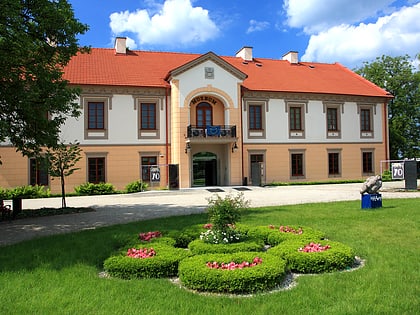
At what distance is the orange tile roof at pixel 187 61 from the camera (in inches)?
1022

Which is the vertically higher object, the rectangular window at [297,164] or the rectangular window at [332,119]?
the rectangular window at [332,119]

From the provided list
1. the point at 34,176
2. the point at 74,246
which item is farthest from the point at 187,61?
the point at 74,246

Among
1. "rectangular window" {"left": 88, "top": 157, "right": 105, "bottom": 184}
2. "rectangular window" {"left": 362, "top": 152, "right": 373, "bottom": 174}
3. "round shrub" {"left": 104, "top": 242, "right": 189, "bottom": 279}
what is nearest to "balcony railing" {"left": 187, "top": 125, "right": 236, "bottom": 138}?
"rectangular window" {"left": 88, "top": 157, "right": 105, "bottom": 184}

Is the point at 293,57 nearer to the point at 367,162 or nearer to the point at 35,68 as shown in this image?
the point at 367,162

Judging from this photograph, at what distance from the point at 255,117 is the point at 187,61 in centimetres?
798

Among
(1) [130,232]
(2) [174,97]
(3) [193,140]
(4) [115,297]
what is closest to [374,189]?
(1) [130,232]

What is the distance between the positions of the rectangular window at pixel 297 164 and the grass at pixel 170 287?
67.9 feet

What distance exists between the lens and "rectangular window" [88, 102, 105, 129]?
25.1 meters

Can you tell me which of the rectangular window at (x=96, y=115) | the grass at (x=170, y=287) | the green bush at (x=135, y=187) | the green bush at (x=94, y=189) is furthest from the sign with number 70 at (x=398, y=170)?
Answer: the rectangular window at (x=96, y=115)

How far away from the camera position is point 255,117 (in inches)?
1106

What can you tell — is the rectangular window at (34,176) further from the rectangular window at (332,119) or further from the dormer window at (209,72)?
the rectangular window at (332,119)

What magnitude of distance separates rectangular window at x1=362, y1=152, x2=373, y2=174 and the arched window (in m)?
13.9

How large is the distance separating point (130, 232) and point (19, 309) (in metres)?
4.73

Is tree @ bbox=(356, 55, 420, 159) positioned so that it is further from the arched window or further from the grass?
the grass
